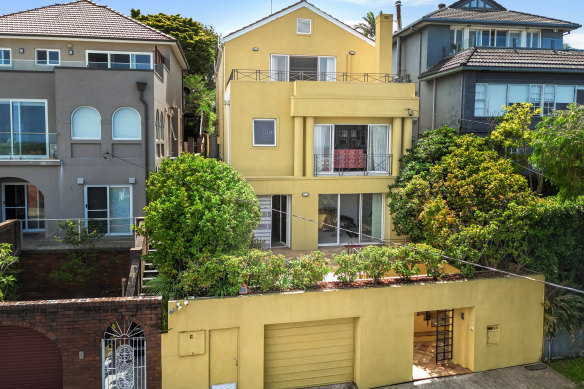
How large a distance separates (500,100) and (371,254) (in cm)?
1272

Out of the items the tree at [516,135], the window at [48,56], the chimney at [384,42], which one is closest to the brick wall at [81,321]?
the window at [48,56]

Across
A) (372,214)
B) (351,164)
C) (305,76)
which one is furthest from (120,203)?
(372,214)

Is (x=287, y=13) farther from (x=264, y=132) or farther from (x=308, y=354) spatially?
(x=308, y=354)

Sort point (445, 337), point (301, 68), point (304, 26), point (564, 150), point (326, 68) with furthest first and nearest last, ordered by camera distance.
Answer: point (326, 68), point (301, 68), point (304, 26), point (445, 337), point (564, 150)

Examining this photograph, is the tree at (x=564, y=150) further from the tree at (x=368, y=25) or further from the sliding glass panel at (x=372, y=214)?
the tree at (x=368, y=25)

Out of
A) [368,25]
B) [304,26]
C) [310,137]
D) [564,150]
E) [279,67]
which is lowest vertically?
[564,150]

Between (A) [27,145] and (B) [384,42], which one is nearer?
(A) [27,145]

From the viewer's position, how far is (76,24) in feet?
69.3

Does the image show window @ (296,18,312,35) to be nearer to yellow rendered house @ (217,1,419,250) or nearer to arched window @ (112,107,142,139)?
yellow rendered house @ (217,1,419,250)

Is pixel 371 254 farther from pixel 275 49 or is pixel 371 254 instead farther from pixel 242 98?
pixel 275 49

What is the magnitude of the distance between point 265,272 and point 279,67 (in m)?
12.8

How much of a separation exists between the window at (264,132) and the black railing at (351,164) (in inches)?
78.7

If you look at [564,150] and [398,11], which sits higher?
[398,11]

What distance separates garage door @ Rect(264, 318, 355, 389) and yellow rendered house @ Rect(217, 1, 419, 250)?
6.69 m
